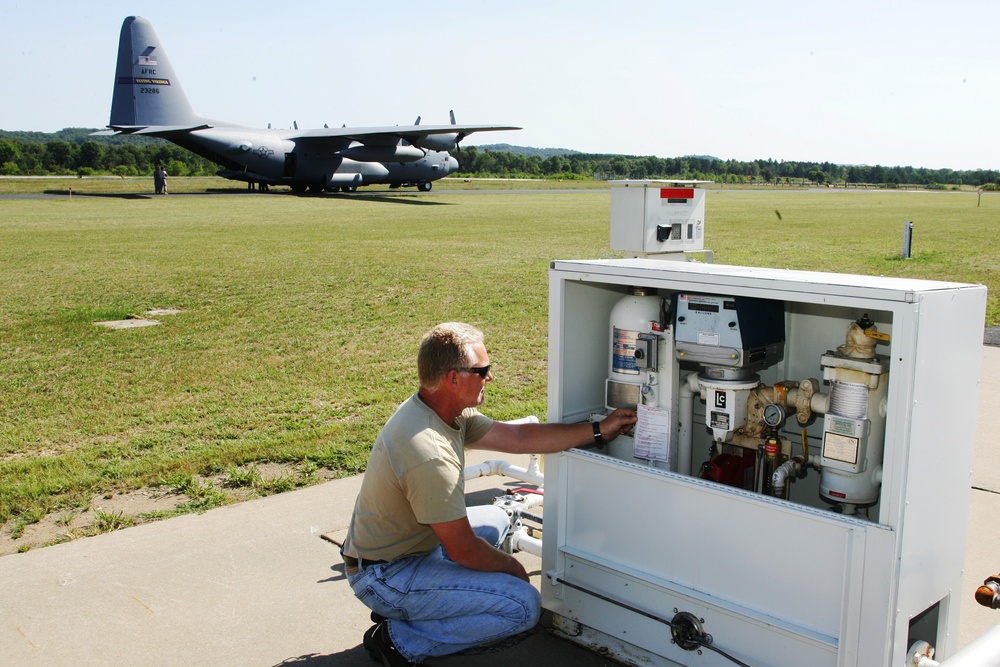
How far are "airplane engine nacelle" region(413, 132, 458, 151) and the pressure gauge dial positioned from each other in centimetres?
4190

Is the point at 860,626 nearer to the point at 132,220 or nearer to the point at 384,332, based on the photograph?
the point at 384,332

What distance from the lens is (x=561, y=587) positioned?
3.79 m

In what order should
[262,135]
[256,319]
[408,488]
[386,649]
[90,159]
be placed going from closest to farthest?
[408,488] → [386,649] → [256,319] → [262,135] → [90,159]

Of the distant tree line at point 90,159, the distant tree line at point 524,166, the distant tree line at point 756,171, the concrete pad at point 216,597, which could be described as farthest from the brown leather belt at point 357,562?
the distant tree line at point 756,171

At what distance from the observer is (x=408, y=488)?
121 inches

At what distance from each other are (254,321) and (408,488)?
8.70 meters

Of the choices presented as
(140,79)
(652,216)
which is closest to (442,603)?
(652,216)

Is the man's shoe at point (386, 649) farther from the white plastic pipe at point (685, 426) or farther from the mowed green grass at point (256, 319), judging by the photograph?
the mowed green grass at point (256, 319)

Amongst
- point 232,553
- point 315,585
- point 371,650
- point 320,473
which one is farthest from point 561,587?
point 320,473

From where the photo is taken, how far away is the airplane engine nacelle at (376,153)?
4197 centimetres

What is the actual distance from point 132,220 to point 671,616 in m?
27.7

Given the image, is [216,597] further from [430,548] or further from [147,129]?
[147,129]

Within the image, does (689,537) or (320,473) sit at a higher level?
(689,537)

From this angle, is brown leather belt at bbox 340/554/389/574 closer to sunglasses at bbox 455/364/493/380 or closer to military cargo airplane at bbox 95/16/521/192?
sunglasses at bbox 455/364/493/380
